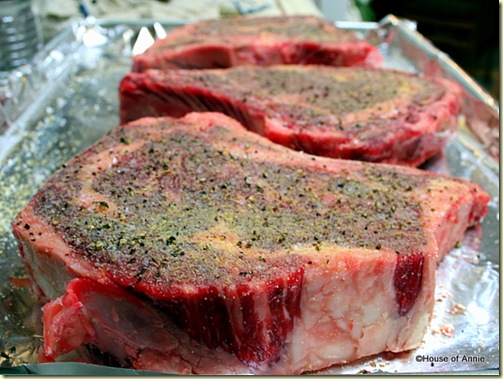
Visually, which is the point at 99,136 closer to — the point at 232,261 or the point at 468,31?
the point at 232,261

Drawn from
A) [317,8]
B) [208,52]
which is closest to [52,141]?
[208,52]

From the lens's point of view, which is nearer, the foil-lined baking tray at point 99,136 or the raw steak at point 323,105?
the foil-lined baking tray at point 99,136

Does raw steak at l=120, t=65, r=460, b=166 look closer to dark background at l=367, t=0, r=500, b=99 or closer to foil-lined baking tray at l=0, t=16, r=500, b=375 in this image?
foil-lined baking tray at l=0, t=16, r=500, b=375

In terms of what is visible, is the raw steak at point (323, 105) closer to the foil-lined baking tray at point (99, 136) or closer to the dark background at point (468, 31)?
the foil-lined baking tray at point (99, 136)

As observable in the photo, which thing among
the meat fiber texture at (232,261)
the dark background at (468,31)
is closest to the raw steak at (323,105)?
the meat fiber texture at (232,261)

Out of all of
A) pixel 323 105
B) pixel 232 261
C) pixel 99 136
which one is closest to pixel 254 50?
pixel 323 105

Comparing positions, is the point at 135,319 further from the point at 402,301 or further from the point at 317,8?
the point at 317,8

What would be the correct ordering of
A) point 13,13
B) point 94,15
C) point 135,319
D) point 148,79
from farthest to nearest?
point 94,15 → point 13,13 → point 148,79 → point 135,319
